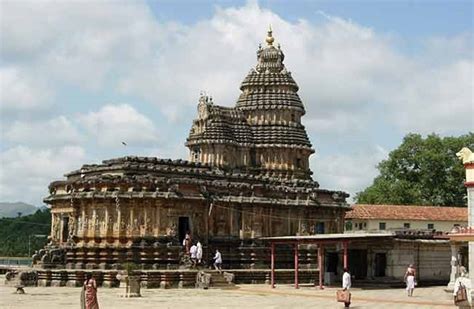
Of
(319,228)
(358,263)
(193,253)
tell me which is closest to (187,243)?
(193,253)

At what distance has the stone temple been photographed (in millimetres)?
47312

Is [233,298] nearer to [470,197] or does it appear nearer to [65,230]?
[470,197]

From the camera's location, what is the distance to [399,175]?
86938mm

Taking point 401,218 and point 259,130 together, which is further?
point 401,218

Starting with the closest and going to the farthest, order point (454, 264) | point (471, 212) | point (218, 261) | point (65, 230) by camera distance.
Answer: point (471, 212) → point (454, 264) → point (218, 261) → point (65, 230)

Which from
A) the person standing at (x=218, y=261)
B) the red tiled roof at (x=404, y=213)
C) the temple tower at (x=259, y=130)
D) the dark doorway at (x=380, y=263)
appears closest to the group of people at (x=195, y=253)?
the person standing at (x=218, y=261)

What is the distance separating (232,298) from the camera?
3544 centimetres

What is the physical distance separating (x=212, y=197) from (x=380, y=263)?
460 inches

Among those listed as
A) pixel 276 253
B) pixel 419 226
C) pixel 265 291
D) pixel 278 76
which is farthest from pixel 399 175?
pixel 265 291

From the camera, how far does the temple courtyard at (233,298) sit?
31406 millimetres

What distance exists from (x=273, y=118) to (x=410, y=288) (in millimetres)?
27832

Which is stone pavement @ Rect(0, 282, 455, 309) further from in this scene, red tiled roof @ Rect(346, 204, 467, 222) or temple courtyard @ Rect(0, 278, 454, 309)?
red tiled roof @ Rect(346, 204, 467, 222)

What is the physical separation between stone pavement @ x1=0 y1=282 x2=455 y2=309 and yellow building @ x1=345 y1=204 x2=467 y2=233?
2743 cm

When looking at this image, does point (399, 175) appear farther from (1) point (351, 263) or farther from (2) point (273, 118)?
(1) point (351, 263)
